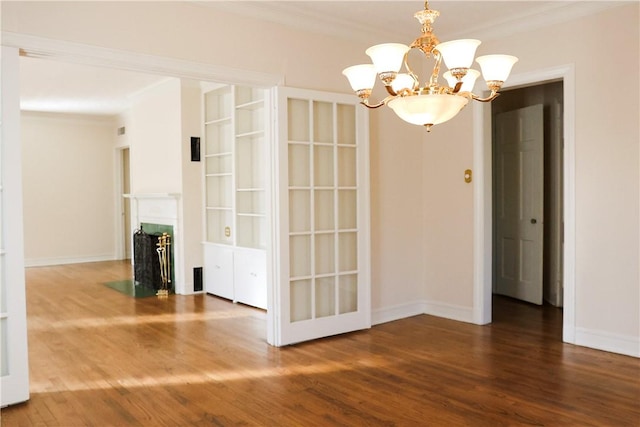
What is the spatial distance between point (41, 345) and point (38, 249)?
584 centimetres

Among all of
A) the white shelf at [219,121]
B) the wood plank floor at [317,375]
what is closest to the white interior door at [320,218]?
the wood plank floor at [317,375]

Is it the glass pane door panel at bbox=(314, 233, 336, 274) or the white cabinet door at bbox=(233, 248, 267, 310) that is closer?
the glass pane door panel at bbox=(314, 233, 336, 274)

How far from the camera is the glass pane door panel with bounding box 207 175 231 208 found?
6.66 meters

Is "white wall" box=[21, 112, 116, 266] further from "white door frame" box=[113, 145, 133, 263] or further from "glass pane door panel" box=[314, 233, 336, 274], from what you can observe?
"glass pane door panel" box=[314, 233, 336, 274]

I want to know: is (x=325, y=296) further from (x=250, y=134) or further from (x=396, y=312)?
(x=250, y=134)

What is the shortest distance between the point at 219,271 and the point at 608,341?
167 inches

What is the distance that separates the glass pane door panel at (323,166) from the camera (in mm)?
4623

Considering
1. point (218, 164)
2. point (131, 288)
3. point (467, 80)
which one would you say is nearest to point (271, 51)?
point (467, 80)

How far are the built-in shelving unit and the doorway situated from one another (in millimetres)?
2810

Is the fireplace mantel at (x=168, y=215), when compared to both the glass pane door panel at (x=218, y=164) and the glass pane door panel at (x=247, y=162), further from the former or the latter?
the glass pane door panel at (x=247, y=162)

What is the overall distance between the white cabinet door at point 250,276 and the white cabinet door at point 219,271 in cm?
13

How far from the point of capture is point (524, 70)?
468 cm

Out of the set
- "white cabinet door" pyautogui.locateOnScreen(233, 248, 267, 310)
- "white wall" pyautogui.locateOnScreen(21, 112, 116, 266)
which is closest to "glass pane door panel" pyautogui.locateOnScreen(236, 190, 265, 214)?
"white cabinet door" pyautogui.locateOnScreen(233, 248, 267, 310)

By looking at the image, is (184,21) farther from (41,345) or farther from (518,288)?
(518,288)
